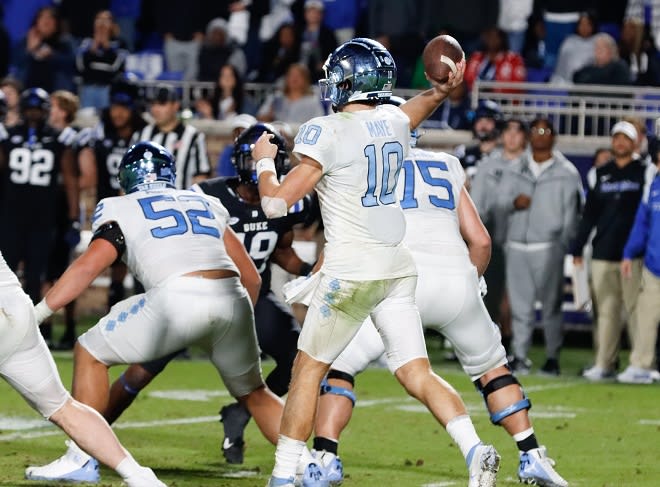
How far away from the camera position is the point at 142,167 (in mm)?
6805

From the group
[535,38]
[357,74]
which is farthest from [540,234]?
[357,74]

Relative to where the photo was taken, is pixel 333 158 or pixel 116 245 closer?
pixel 333 158

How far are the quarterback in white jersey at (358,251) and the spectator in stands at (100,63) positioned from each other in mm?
9998

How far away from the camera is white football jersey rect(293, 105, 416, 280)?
6.02 metres

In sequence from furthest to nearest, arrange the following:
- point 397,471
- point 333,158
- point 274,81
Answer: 1. point 274,81
2. point 397,471
3. point 333,158

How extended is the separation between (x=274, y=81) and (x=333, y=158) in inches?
423

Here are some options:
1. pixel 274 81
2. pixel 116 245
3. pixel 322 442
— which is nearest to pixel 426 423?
pixel 322 442

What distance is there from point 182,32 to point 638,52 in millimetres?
4956

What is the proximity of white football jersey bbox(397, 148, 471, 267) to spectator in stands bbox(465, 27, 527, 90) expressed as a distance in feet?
28.4

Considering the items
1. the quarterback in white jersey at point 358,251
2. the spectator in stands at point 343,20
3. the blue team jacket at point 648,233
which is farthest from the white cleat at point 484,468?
the spectator in stands at point 343,20

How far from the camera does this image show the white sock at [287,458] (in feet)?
19.7

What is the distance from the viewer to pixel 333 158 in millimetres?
5969

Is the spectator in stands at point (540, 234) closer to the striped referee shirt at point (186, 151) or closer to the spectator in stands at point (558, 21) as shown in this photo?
the striped referee shirt at point (186, 151)

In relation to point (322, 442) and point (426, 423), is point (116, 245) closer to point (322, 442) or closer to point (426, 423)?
point (322, 442)
